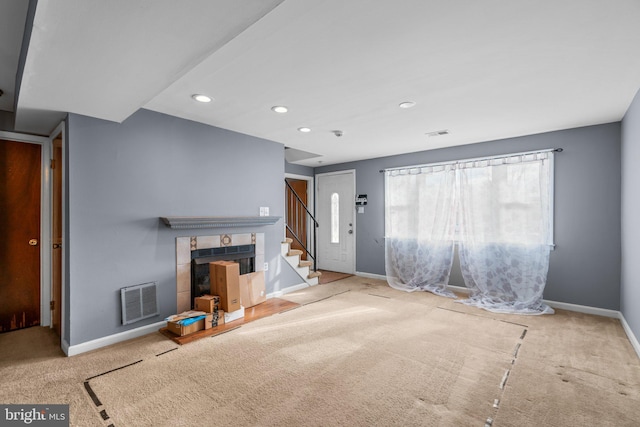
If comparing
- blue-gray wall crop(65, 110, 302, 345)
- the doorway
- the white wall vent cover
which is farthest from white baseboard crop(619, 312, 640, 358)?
the doorway

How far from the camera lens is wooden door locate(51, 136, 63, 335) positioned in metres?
3.19

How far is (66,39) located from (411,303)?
4342 mm

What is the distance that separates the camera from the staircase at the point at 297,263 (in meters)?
4.78

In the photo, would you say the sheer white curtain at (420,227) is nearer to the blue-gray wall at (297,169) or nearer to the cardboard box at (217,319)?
the blue-gray wall at (297,169)

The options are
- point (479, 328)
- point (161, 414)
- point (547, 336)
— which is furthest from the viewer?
point (479, 328)

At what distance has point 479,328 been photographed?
337 centimetres

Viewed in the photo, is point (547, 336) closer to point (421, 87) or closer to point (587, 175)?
point (587, 175)

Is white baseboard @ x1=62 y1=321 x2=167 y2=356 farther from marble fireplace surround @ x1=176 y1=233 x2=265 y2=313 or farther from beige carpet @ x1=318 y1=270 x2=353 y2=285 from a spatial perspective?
beige carpet @ x1=318 y1=270 x2=353 y2=285

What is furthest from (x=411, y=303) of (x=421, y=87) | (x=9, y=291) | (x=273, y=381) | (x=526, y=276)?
(x=9, y=291)

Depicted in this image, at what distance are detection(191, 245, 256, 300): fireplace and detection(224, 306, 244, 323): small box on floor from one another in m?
0.46

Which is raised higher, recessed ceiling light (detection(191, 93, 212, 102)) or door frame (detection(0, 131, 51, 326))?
recessed ceiling light (detection(191, 93, 212, 102))

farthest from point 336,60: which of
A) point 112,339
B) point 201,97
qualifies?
point 112,339

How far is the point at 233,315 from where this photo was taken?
3529mm

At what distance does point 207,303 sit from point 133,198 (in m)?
1.35
